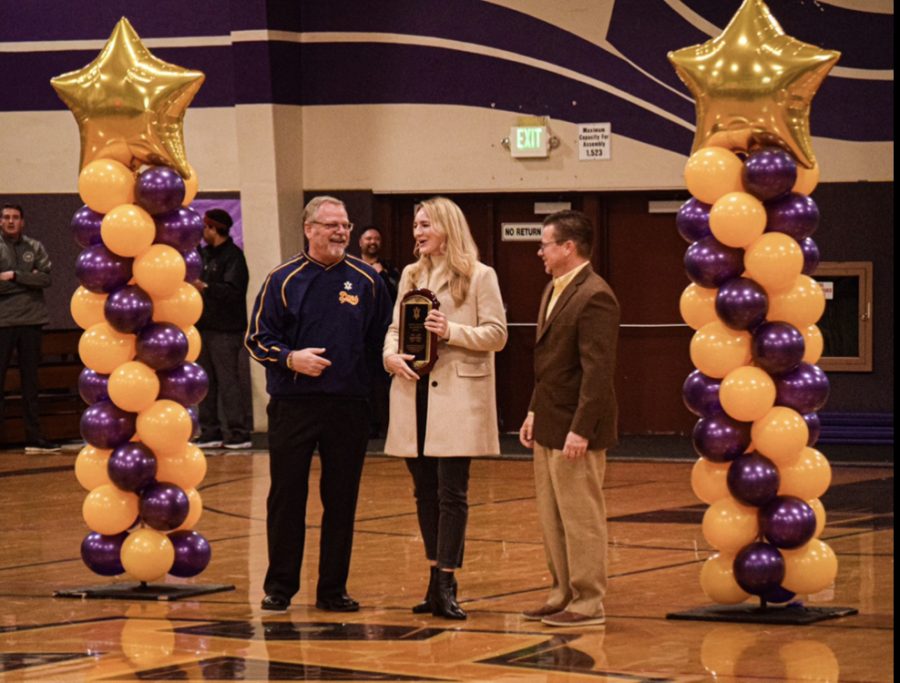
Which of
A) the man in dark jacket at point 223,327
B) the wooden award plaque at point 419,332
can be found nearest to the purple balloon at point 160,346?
the wooden award plaque at point 419,332

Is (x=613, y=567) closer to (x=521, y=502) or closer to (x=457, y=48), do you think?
(x=521, y=502)

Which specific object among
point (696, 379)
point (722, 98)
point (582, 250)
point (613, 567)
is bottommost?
point (613, 567)

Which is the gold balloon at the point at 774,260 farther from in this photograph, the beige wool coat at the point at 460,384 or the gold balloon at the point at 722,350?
the beige wool coat at the point at 460,384

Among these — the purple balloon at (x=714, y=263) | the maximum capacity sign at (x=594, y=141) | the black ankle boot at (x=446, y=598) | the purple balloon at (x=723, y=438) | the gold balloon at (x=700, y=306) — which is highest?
the maximum capacity sign at (x=594, y=141)

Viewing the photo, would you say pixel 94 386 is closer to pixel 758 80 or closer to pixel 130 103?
pixel 130 103

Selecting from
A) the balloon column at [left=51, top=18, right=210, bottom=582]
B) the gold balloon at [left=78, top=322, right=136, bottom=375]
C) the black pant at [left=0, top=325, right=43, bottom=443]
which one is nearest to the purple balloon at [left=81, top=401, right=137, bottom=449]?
the balloon column at [left=51, top=18, right=210, bottom=582]

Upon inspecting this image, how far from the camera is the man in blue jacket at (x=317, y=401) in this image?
7.80 metres

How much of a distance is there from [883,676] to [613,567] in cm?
294

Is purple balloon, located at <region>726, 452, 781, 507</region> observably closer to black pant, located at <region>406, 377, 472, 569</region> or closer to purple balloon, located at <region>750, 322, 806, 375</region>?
purple balloon, located at <region>750, 322, 806, 375</region>

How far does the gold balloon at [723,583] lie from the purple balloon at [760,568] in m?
0.07

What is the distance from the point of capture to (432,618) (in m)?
7.55

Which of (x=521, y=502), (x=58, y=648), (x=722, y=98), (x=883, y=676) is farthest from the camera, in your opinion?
(x=521, y=502)

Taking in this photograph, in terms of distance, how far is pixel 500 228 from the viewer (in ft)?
54.9

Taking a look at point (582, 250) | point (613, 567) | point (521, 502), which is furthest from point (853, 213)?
point (582, 250)
